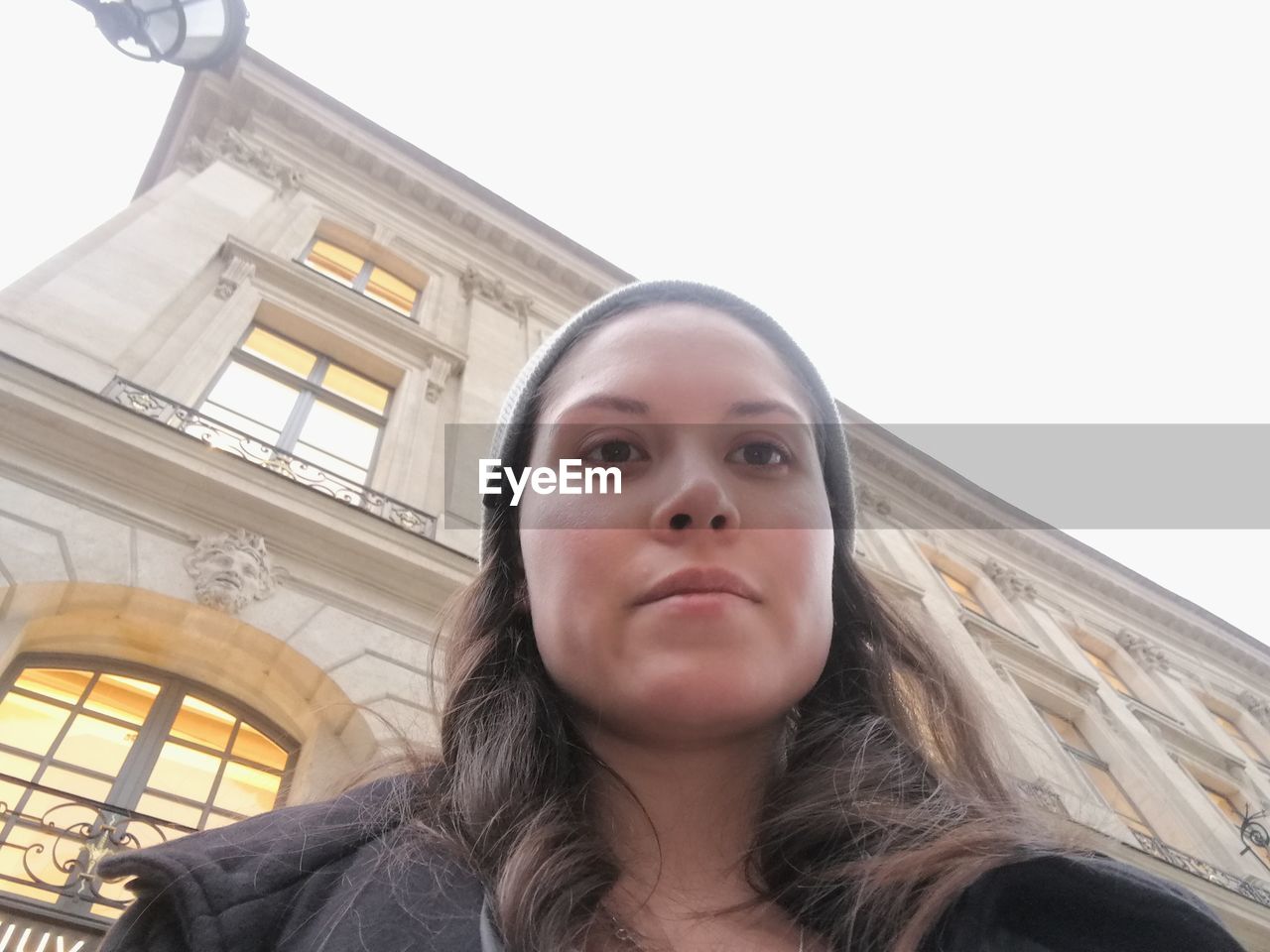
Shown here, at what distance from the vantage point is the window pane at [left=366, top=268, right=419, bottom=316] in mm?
11852

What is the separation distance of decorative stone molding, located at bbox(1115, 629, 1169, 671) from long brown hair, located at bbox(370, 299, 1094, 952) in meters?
18.5

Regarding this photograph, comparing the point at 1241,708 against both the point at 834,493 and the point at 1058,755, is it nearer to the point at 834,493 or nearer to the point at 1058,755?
the point at 1058,755

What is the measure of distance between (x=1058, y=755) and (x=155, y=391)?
1189cm

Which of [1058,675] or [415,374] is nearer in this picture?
[415,374]

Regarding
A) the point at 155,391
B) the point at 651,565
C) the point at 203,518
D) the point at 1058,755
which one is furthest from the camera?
the point at 1058,755

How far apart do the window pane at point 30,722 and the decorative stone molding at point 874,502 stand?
591 inches

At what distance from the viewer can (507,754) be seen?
5.68ft

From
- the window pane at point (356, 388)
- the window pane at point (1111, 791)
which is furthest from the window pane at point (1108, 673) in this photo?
the window pane at point (356, 388)

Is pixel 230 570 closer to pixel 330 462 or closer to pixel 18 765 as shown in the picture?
pixel 18 765

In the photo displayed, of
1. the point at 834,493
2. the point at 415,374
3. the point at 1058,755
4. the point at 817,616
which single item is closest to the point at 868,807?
the point at 817,616

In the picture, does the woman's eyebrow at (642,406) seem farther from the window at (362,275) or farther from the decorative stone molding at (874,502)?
the decorative stone molding at (874,502)

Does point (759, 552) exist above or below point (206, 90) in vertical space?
below

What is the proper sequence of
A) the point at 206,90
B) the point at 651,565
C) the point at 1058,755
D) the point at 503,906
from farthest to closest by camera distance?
the point at 206,90 → the point at 1058,755 → the point at 651,565 → the point at 503,906

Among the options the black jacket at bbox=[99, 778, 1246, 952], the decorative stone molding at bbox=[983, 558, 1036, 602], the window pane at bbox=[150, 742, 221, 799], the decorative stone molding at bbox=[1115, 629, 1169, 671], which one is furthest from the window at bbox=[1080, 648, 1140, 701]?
the black jacket at bbox=[99, 778, 1246, 952]
